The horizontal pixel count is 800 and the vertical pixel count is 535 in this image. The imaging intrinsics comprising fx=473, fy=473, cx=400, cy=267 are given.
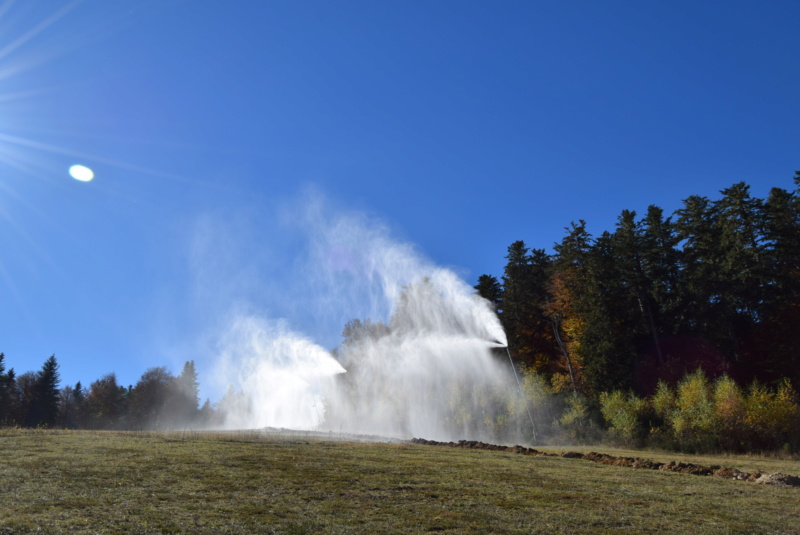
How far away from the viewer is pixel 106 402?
381 ft

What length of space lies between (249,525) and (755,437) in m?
45.9

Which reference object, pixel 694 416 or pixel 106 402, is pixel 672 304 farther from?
pixel 106 402

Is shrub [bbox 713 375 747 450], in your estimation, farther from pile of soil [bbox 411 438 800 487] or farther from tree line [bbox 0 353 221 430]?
tree line [bbox 0 353 221 430]

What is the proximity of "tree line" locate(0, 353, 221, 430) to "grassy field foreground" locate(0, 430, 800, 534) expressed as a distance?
89.2 metres

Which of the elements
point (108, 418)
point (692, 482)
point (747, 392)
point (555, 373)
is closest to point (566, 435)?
point (555, 373)

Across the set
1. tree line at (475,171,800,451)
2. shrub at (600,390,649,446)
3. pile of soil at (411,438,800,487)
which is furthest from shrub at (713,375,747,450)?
pile of soil at (411,438,800,487)

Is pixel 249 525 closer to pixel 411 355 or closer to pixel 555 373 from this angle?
pixel 555 373

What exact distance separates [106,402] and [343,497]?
412 ft

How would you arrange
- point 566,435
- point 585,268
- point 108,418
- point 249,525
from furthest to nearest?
point 108,418 → point 585,268 → point 566,435 → point 249,525

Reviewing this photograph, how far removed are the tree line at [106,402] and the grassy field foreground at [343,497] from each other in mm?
89189

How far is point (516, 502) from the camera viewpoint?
49.9 feet

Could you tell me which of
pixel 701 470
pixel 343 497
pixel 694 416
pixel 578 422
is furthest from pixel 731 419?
pixel 343 497

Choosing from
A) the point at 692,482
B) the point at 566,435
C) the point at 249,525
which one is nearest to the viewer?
the point at 249,525

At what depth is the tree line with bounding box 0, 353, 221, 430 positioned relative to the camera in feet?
317
